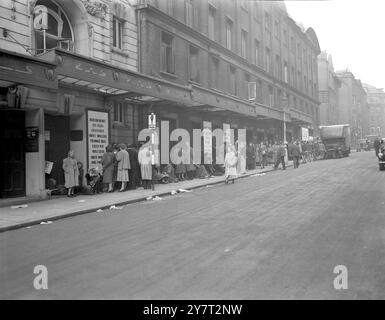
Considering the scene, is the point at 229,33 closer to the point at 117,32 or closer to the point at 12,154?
the point at 117,32

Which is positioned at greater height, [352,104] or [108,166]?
[352,104]

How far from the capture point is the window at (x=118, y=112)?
18125 mm

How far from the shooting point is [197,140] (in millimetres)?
24266

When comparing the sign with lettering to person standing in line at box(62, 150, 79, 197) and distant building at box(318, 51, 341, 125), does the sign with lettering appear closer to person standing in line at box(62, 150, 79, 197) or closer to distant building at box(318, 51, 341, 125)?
person standing in line at box(62, 150, 79, 197)

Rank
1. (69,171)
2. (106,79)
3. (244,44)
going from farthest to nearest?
(244,44) < (106,79) < (69,171)

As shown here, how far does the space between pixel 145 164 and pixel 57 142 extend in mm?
3238

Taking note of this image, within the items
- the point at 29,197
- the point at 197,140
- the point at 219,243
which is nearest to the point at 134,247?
the point at 219,243

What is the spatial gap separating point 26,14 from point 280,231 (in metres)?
10.6

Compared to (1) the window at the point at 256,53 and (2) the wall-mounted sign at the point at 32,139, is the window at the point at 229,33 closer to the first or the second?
(1) the window at the point at 256,53

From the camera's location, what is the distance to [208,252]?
6355 millimetres

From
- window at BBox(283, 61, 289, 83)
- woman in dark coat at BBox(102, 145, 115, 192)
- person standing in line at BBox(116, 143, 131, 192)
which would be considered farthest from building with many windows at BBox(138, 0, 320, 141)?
woman in dark coat at BBox(102, 145, 115, 192)

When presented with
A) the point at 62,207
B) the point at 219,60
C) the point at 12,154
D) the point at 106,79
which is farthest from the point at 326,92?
the point at 62,207

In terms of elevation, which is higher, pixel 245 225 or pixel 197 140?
pixel 197 140
